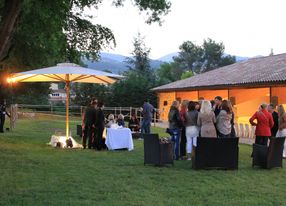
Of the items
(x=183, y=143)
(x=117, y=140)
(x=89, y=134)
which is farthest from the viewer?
(x=89, y=134)

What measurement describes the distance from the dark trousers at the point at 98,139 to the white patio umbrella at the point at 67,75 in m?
A: 1.10

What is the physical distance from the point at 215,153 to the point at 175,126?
2.14 meters

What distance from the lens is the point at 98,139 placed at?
1453 cm

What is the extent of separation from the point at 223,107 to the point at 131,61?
6009 centimetres

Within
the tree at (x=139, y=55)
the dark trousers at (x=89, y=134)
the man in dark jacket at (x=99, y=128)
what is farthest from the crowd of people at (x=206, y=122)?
the tree at (x=139, y=55)

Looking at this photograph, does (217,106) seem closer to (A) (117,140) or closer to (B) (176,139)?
(B) (176,139)

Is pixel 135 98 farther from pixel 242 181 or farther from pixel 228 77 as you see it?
pixel 242 181

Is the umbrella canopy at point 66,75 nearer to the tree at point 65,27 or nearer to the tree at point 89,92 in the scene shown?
the tree at point 65,27

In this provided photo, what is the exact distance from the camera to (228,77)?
91.8ft

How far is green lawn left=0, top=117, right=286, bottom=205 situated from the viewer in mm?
6922

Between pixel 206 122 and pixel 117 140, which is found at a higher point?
pixel 206 122

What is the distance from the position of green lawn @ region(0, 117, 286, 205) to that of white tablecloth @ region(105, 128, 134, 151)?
2.29 meters

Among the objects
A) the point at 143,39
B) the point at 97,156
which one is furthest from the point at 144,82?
the point at 97,156

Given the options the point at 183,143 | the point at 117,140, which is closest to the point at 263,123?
the point at 183,143
